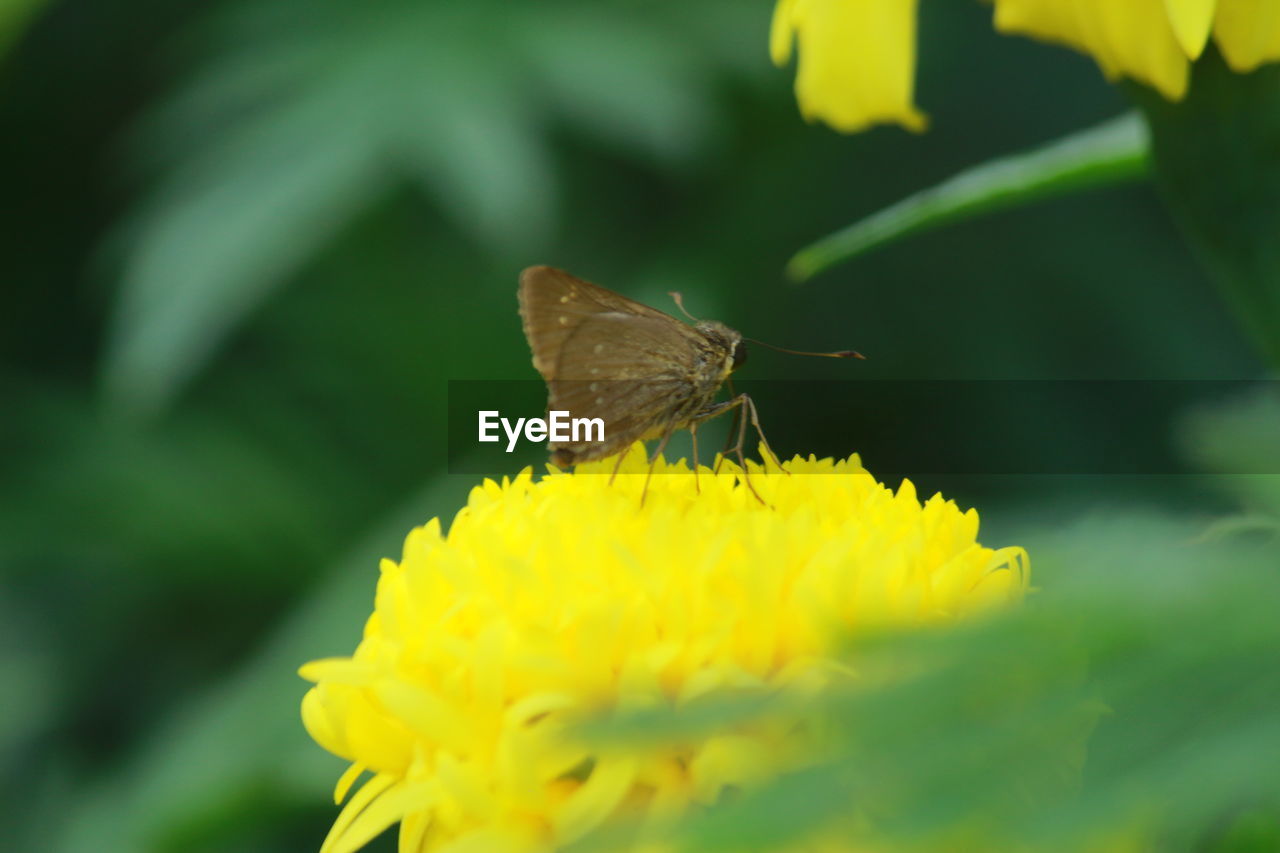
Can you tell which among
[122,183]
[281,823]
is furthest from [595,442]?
[122,183]

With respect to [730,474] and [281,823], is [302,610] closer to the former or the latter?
[281,823]

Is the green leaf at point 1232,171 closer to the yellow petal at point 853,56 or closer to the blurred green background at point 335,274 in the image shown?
the yellow petal at point 853,56

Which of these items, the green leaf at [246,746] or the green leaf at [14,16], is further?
the green leaf at [14,16]

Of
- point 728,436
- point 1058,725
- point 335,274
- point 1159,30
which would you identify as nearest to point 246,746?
point 335,274

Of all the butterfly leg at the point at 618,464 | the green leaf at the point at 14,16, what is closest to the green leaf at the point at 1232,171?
the butterfly leg at the point at 618,464

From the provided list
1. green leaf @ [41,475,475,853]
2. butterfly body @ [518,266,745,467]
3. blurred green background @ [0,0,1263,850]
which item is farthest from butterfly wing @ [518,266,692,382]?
blurred green background @ [0,0,1263,850]

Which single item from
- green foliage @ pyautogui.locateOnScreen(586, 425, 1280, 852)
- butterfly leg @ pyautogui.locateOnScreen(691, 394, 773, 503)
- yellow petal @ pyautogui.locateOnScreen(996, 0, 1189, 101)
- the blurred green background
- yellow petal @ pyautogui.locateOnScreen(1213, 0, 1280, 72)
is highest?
the blurred green background

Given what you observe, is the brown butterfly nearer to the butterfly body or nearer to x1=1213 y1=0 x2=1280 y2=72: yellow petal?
the butterfly body
